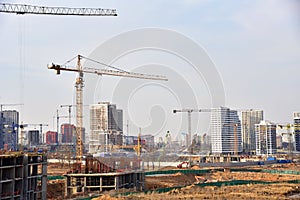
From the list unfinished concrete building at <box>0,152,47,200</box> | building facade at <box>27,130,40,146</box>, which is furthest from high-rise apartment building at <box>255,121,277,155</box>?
unfinished concrete building at <box>0,152,47,200</box>

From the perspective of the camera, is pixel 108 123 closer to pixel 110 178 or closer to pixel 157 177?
pixel 157 177

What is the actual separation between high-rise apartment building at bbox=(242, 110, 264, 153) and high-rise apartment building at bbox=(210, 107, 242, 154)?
21.0 meters

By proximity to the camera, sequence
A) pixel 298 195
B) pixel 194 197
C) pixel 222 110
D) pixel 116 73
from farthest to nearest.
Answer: pixel 222 110 → pixel 116 73 → pixel 298 195 → pixel 194 197

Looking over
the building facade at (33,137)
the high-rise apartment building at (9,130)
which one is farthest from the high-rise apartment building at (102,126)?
the building facade at (33,137)

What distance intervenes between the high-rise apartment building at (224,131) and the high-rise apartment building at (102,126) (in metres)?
26.8

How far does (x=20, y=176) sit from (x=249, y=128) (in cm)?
11587

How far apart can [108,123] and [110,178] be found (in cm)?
5540

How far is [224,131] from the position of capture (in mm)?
105812

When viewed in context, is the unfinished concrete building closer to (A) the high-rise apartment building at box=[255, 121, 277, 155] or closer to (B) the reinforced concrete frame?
(B) the reinforced concrete frame

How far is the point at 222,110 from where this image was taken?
96438 mm

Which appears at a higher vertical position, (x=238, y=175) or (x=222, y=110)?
(x=222, y=110)

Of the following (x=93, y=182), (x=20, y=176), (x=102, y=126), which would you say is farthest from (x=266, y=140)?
(x=20, y=176)

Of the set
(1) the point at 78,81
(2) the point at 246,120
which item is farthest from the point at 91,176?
(2) the point at 246,120

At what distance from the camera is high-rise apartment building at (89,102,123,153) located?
79.0 m
